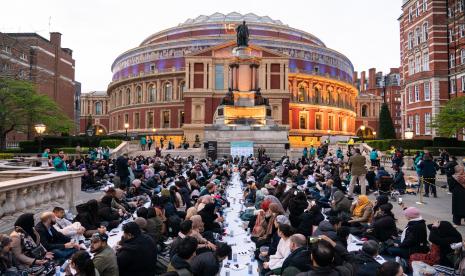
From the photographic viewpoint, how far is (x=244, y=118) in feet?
142

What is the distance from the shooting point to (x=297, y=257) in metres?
6.38

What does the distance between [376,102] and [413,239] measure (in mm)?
112088

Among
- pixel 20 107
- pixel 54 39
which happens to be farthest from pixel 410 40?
pixel 54 39

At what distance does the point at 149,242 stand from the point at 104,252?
744mm

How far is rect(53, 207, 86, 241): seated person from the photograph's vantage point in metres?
9.41

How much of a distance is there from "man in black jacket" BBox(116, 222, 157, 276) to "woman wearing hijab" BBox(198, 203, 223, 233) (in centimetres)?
362

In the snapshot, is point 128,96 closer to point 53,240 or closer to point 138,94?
point 138,94

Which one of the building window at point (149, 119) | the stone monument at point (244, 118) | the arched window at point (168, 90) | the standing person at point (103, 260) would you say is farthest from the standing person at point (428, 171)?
the building window at point (149, 119)

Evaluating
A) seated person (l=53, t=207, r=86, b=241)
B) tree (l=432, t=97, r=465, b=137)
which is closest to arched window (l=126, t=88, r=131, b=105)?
tree (l=432, t=97, r=465, b=137)

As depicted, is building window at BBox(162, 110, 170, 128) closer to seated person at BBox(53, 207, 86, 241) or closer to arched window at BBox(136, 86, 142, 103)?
arched window at BBox(136, 86, 142, 103)

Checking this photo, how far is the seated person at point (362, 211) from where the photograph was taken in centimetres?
1124

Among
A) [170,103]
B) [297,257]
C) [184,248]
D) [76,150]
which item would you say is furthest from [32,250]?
[170,103]

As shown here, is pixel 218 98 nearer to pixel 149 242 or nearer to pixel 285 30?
pixel 285 30

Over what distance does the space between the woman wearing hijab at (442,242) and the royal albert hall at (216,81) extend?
59.5 metres
